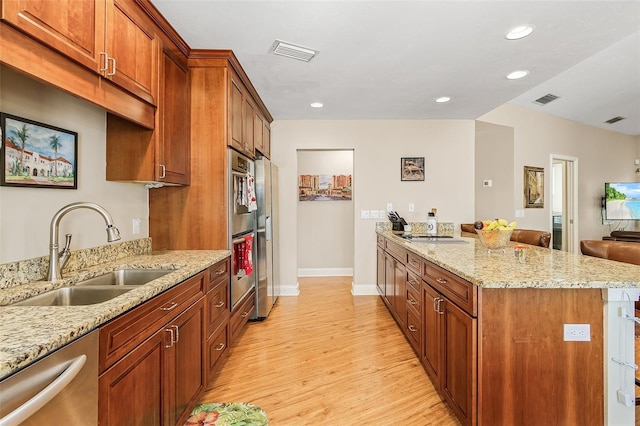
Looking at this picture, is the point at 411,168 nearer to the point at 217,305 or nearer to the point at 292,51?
the point at 292,51

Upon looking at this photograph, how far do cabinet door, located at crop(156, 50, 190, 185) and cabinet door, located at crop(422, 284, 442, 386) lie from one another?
1.94 m

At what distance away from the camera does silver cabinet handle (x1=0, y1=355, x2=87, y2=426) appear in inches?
26.5

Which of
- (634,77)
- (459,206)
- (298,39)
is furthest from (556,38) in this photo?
(634,77)

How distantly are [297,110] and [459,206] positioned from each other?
2.59m

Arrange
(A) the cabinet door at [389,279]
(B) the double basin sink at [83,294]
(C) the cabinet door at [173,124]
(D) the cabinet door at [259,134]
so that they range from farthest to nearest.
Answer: (D) the cabinet door at [259,134], (A) the cabinet door at [389,279], (C) the cabinet door at [173,124], (B) the double basin sink at [83,294]

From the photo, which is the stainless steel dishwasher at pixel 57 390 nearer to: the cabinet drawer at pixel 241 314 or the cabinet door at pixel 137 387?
the cabinet door at pixel 137 387

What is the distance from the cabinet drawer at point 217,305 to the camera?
6.44 ft

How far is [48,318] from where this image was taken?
0.96m

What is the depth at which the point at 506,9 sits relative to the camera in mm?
1800

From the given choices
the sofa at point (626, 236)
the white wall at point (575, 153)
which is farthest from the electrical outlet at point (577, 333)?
the sofa at point (626, 236)

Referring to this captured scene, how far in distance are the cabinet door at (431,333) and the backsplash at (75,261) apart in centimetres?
210

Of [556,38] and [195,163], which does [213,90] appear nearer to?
[195,163]

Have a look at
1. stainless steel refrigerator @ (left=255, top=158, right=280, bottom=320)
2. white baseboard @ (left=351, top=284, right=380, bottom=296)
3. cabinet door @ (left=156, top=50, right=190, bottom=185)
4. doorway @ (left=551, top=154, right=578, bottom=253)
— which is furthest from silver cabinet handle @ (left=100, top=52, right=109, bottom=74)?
doorway @ (left=551, top=154, right=578, bottom=253)

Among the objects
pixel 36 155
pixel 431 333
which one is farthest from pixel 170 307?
pixel 431 333
